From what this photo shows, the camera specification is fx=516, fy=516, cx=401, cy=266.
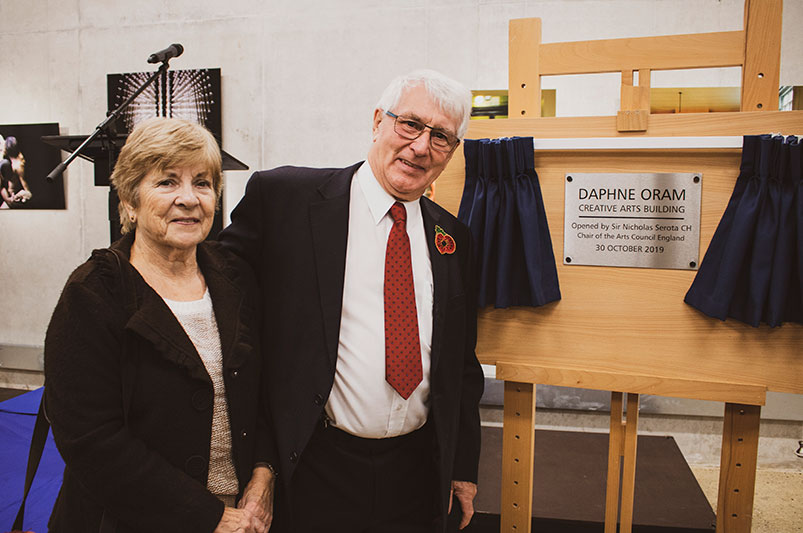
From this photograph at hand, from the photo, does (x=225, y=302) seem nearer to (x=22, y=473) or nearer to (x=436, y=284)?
(x=436, y=284)

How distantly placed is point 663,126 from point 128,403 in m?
1.49

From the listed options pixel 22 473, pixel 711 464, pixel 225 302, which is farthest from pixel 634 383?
pixel 22 473

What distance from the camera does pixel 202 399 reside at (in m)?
1.02

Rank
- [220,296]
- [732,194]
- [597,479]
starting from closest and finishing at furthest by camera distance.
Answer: [220,296], [732,194], [597,479]

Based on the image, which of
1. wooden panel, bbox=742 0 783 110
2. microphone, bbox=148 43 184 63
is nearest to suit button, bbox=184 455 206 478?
wooden panel, bbox=742 0 783 110

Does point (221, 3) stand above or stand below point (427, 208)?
above

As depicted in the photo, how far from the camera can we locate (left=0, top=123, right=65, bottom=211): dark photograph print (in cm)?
368

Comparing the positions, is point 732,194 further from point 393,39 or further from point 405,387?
point 393,39

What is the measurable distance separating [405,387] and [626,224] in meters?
0.80

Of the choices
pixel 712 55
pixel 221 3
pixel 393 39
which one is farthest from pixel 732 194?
pixel 221 3

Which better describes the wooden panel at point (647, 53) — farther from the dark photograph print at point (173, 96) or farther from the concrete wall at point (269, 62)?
the dark photograph print at point (173, 96)

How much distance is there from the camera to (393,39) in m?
3.22

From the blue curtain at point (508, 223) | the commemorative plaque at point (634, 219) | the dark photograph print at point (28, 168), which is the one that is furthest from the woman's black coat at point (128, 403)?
the dark photograph print at point (28, 168)

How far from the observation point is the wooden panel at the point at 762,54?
1.36m
